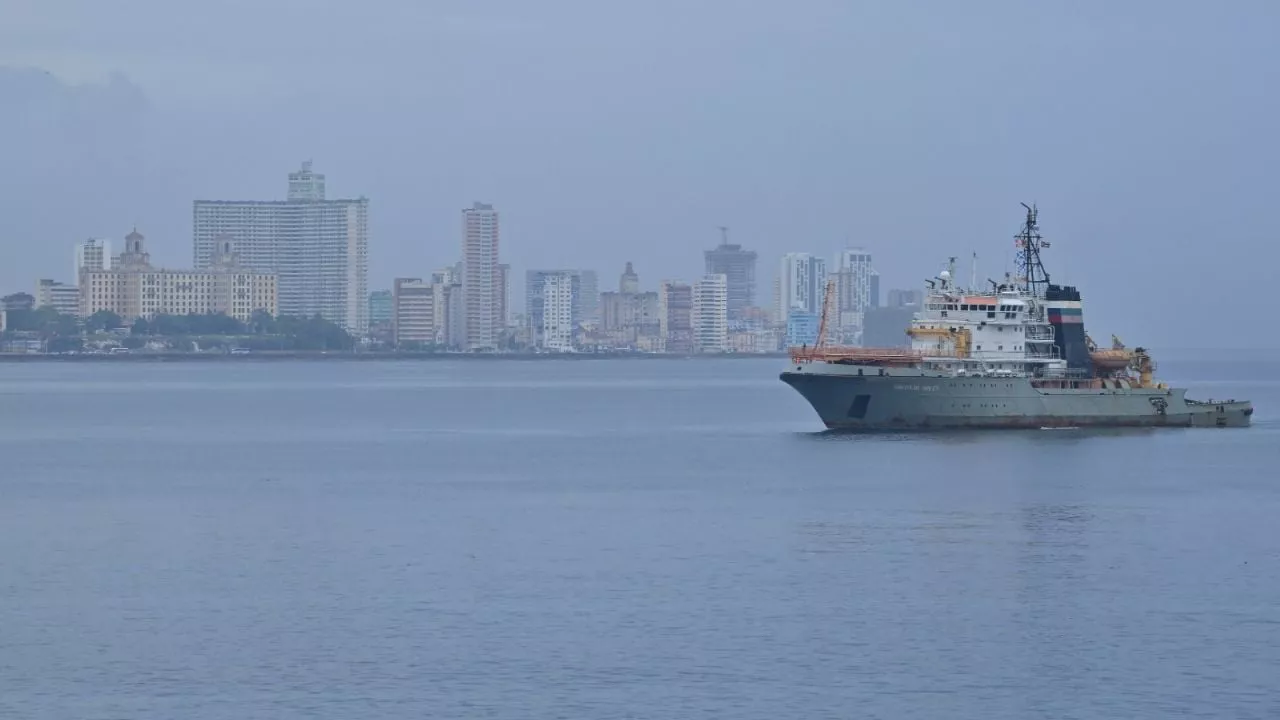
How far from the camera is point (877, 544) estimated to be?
1705 inches

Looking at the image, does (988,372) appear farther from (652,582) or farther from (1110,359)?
(652,582)

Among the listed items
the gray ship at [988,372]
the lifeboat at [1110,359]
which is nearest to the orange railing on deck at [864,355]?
the gray ship at [988,372]

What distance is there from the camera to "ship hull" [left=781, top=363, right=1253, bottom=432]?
234ft

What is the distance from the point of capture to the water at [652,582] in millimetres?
28734

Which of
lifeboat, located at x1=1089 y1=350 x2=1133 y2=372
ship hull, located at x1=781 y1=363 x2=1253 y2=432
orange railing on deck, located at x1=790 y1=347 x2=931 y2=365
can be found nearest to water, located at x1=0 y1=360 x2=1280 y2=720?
ship hull, located at x1=781 y1=363 x2=1253 y2=432

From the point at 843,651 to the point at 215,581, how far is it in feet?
43.3

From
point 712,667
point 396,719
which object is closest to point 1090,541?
point 712,667

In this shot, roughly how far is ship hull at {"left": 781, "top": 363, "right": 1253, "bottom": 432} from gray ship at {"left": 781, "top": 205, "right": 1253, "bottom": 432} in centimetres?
4

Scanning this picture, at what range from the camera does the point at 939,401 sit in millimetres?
71312

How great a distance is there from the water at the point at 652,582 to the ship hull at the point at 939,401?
1254 mm

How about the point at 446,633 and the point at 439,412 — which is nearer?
the point at 446,633

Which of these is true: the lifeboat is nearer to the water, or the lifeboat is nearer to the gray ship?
the gray ship

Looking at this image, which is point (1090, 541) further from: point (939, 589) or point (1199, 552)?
point (939, 589)

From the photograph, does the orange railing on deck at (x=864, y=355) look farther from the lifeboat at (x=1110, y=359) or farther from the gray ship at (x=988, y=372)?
the lifeboat at (x=1110, y=359)
